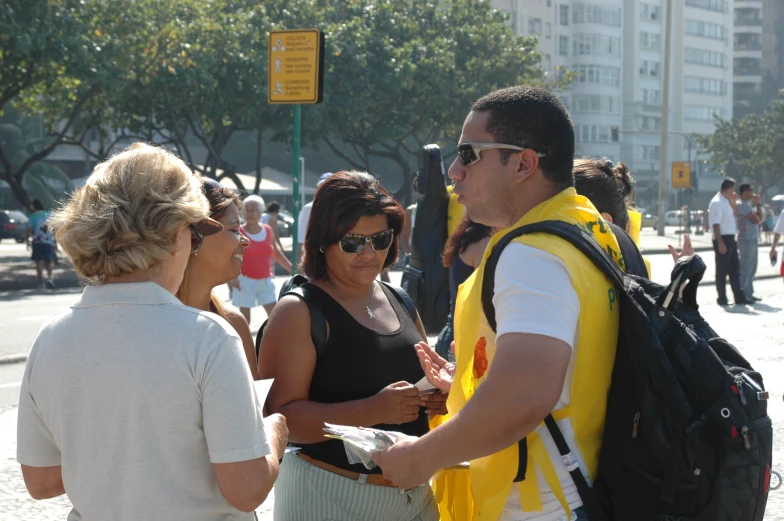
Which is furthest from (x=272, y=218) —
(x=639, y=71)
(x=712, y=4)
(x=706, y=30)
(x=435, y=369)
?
(x=712, y=4)

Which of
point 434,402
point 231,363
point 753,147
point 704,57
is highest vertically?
point 704,57

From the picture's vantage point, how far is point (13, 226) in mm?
40844

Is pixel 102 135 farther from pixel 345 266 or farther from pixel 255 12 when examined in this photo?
pixel 345 266

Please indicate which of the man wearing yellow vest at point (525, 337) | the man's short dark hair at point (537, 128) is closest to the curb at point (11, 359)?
the man wearing yellow vest at point (525, 337)

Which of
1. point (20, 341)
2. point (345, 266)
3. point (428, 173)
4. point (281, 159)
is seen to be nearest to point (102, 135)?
point (20, 341)

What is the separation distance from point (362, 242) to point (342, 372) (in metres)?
0.45

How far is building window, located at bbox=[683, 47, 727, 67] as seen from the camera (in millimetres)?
94812

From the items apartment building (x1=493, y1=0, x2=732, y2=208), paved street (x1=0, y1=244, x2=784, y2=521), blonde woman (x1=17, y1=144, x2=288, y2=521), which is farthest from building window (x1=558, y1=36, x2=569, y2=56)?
blonde woman (x1=17, y1=144, x2=288, y2=521)

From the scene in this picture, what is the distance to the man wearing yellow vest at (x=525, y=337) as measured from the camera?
208 cm

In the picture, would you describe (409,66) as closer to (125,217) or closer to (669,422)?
(125,217)

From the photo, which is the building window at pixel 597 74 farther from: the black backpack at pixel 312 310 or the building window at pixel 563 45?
the black backpack at pixel 312 310

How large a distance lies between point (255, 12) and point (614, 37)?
199ft

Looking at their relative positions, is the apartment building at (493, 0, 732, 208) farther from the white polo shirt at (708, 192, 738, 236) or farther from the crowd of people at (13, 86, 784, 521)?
the crowd of people at (13, 86, 784, 521)

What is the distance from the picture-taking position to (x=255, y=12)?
31.6 meters
